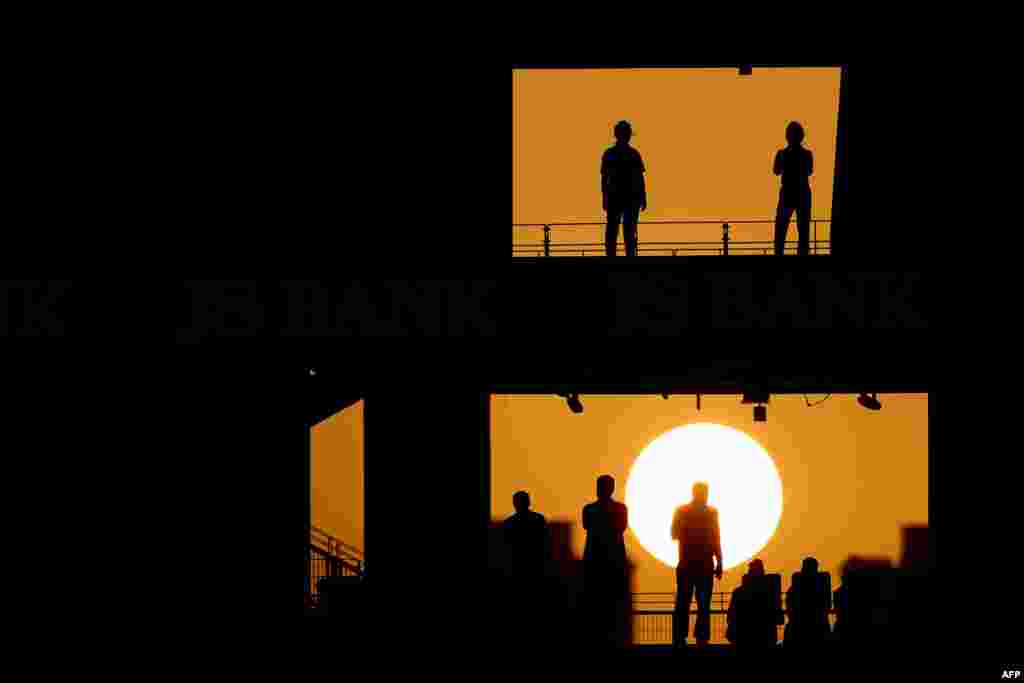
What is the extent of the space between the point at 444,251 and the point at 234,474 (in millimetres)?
3590

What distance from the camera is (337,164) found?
20.9 meters

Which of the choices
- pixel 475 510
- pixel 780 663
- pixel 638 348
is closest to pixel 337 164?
pixel 475 510

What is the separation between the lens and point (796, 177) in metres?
17.4

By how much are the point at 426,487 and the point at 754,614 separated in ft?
21.3

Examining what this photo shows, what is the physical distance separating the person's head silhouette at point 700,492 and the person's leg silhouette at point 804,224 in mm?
2726

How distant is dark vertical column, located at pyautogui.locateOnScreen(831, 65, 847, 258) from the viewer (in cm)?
2281

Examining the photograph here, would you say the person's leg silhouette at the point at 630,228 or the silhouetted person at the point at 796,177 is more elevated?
the silhouetted person at the point at 796,177

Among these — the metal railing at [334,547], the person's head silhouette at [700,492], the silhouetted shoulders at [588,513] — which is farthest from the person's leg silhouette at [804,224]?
the metal railing at [334,547]

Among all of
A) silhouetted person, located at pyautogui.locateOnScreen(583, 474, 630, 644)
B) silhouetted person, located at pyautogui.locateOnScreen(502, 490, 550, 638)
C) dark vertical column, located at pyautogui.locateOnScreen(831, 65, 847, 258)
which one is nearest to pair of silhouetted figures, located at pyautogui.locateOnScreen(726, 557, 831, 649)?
silhouetted person, located at pyautogui.locateOnScreen(583, 474, 630, 644)

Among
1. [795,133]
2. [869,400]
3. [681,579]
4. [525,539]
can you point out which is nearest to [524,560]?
[525,539]

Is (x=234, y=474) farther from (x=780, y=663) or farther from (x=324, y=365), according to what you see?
(x=780, y=663)

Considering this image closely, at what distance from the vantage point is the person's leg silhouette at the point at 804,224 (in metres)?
17.3

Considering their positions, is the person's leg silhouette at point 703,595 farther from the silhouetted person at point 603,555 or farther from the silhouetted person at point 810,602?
the silhouetted person at point 810,602

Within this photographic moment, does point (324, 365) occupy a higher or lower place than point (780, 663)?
higher
